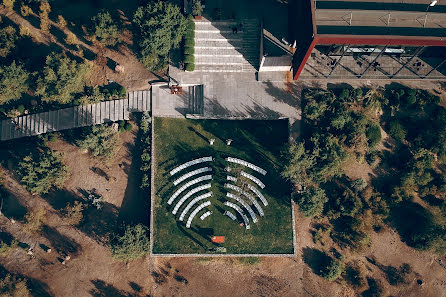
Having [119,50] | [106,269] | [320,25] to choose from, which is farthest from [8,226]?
[320,25]

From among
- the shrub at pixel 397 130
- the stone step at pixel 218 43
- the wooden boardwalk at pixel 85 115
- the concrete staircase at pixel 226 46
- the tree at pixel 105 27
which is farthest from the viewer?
the stone step at pixel 218 43

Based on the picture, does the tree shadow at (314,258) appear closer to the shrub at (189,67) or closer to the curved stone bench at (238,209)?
the curved stone bench at (238,209)

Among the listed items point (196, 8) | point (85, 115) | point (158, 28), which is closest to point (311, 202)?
point (158, 28)

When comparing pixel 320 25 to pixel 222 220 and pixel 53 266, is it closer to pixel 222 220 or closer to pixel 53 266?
pixel 222 220

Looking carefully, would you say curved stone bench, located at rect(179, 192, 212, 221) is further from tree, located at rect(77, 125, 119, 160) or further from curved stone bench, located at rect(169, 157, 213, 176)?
tree, located at rect(77, 125, 119, 160)

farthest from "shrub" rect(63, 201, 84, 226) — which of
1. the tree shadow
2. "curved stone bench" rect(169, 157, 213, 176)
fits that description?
the tree shadow

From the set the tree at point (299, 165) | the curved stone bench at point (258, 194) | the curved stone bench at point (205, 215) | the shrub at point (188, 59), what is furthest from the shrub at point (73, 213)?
the tree at point (299, 165)
